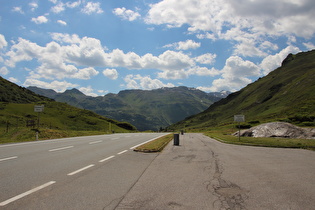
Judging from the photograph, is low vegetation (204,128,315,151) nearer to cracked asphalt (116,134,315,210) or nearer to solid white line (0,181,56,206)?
cracked asphalt (116,134,315,210)

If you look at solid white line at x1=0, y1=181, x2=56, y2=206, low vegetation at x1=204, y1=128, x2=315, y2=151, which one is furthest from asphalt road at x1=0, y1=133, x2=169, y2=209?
low vegetation at x1=204, y1=128, x2=315, y2=151

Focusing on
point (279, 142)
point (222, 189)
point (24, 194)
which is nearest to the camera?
point (24, 194)

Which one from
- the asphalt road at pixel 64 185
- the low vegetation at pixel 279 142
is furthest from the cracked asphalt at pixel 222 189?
the low vegetation at pixel 279 142

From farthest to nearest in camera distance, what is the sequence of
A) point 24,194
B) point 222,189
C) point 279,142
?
point 279,142 < point 222,189 < point 24,194

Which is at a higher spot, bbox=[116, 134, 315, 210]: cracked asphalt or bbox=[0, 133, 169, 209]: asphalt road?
bbox=[0, 133, 169, 209]: asphalt road

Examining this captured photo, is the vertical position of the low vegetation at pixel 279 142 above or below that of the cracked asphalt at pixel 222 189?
above

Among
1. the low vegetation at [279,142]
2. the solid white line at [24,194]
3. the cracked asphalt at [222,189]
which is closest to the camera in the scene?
the solid white line at [24,194]

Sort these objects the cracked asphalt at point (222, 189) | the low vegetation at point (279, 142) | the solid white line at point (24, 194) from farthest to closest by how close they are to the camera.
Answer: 1. the low vegetation at point (279, 142)
2. the cracked asphalt at point (222, 189)
3. the solid white line at point (24, 194)

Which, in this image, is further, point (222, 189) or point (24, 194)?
point (222, 189)

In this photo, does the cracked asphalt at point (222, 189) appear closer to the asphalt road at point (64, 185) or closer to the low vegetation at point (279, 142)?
the asphalt road at point (64, 185)

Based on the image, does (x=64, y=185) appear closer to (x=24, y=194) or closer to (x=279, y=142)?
(x=24, y=194)

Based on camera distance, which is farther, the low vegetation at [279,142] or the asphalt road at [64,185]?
the low vegetation at [279,142]

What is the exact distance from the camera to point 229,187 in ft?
23.7

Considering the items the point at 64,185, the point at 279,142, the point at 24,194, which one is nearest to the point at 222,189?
the point at 64,185
